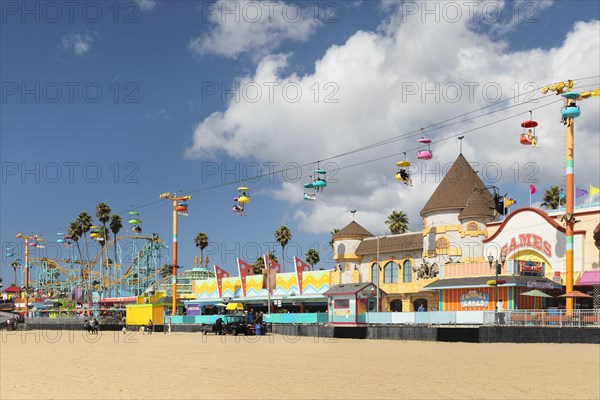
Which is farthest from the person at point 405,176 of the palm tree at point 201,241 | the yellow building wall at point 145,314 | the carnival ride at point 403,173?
the palm tree at point 201,241

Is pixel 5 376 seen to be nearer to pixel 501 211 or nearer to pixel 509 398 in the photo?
pixel 509 398

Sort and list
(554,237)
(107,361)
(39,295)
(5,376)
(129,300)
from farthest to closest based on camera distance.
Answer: (39,295) < (129,300) < (554,237) < (107,361) < (5,376)

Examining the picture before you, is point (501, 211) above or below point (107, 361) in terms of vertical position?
above

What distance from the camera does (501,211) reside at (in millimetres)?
53125

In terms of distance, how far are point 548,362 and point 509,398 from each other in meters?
8.05

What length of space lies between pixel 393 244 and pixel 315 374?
4058cm

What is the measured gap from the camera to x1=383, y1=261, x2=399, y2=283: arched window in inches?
2263

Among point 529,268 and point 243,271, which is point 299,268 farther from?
point 529,268

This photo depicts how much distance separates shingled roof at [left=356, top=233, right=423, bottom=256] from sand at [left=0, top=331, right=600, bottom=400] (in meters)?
28.6

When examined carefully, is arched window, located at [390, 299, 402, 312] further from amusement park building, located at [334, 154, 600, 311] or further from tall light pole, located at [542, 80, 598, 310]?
tall light pole, located at [542, 80, 598, 310]

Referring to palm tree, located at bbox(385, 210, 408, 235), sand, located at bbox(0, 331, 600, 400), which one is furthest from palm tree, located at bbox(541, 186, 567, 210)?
sand, located at bbox(0, 331, 600, 400)

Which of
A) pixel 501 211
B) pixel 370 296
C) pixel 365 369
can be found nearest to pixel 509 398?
pixel 365 369

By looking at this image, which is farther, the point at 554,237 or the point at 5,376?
the point at 554,237

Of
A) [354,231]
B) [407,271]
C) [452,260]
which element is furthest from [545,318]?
[354,231]
